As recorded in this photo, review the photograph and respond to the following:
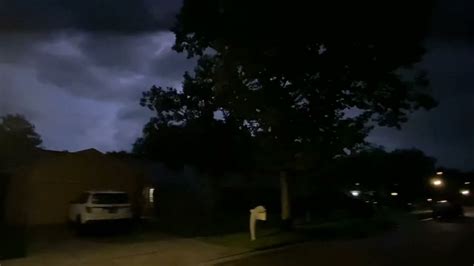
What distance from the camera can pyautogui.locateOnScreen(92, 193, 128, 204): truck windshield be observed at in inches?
902

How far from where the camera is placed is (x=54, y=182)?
2739 cm

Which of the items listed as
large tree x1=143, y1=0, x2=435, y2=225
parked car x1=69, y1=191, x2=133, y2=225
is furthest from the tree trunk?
parked car x1=69, y1=191, x2=133, y2=225

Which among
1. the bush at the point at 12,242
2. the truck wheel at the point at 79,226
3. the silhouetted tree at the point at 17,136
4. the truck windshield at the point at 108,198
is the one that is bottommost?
the bush at the point at 12,242

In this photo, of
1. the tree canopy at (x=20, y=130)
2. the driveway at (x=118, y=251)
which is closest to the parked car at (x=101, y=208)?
the driveway at (x=118, y=251)

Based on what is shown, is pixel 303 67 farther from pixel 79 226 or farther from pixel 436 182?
pixel 436 182

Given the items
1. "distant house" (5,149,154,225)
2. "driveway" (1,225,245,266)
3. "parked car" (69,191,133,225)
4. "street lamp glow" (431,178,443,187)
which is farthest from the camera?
"street lamp glow" (431,178,443,187)

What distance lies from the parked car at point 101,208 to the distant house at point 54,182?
3.78 m

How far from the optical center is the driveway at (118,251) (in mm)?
15820

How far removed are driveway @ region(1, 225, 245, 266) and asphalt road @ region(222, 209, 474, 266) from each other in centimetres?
155

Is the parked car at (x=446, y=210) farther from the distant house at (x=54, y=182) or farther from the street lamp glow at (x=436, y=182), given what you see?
the street lamp glow at (x=436, y=182)

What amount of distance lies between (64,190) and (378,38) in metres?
14.7

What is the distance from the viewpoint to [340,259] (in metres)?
16.2

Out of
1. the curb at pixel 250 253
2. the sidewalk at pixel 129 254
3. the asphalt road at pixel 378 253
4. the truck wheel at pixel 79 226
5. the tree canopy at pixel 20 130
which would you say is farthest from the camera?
the tree canopy at pixel 20 130

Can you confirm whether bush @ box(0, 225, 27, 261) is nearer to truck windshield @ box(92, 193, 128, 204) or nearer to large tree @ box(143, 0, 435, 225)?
truck windshield @ box(92, 193, 128, 204)
